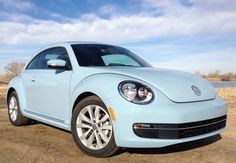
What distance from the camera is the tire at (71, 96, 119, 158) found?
147 inches

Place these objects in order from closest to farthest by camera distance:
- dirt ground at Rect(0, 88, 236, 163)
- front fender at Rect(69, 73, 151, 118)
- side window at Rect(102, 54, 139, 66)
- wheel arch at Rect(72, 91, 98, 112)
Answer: front fender at Rect(69, 73, 151, 118)
dirt ground at Rect(0, 88, 236, 163)
wheel arch at Rect(72, 91, 98, 112)
side window at Rect(102, 54, 139, 66)

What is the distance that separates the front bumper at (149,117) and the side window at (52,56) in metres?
1.44

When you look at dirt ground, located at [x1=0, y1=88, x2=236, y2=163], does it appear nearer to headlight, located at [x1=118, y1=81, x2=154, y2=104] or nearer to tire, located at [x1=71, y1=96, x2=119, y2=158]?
tire, located at [x1=71, y1=96, x2=119, y2=158]

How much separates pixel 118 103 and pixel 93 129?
2.10 ft

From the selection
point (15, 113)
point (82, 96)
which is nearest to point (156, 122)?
point (82, 96)

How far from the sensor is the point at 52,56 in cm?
535

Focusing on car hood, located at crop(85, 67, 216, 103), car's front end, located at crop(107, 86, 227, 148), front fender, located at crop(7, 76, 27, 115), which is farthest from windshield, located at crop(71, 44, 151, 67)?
front fender, located at crop(7, 76, 27, 115)

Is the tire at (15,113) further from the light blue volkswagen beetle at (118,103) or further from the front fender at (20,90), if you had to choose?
the light blue volkswagen beetle at (118,103)

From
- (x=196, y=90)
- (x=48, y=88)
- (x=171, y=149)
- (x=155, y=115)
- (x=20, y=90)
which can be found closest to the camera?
(x=155, y=115)

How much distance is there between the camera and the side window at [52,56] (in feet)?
16.1

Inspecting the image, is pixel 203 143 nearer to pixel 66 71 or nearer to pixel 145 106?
pixel 145 106

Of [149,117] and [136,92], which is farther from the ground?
[136,92]

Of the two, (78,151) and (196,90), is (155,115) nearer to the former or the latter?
(196,90)

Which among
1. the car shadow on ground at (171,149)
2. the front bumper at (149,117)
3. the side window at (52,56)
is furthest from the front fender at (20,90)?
the front bumper at (149,117)
